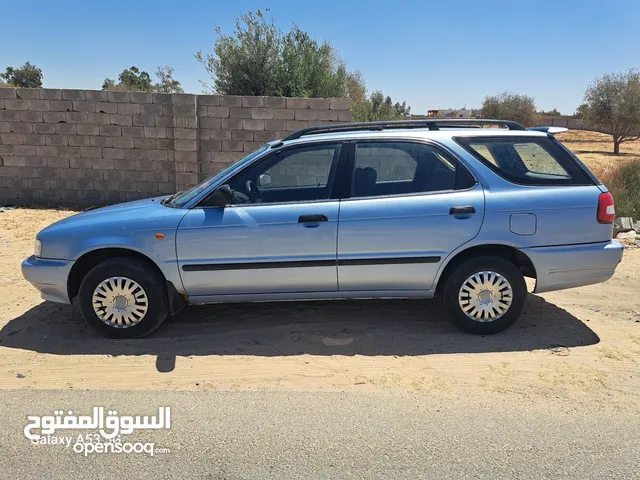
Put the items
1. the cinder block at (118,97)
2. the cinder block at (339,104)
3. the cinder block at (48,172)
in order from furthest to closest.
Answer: the cinder block at (48,172), the cinder block at (118,97), the cinder block at (339,104)

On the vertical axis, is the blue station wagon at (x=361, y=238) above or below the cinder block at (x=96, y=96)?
below

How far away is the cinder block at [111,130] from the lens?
33.9ft

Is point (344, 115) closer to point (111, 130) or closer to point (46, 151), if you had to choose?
point (111, 130)

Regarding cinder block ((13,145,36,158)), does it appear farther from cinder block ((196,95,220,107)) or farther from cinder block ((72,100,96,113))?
cinder block ((196,95,220,107))

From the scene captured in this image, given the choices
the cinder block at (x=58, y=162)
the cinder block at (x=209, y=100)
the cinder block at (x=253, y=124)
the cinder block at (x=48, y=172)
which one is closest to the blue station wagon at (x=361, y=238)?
the cinder block at (x=253, y=124)

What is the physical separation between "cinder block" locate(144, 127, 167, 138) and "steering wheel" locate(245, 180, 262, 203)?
658 centimetres

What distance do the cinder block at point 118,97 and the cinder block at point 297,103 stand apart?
3.26m

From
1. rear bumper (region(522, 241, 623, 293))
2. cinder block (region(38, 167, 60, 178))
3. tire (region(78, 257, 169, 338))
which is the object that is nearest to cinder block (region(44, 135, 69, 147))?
cinder block (region(38, 167, 60, 178))

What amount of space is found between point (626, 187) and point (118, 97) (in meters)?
9.86

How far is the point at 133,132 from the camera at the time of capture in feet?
33.8

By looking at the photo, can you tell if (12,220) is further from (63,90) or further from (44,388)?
(44,388)

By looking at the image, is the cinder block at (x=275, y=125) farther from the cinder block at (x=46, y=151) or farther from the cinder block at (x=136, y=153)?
the cinder block at (x=46, y=151)

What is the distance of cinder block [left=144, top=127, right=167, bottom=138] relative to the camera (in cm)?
1024

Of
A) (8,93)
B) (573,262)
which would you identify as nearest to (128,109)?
(8,93)
